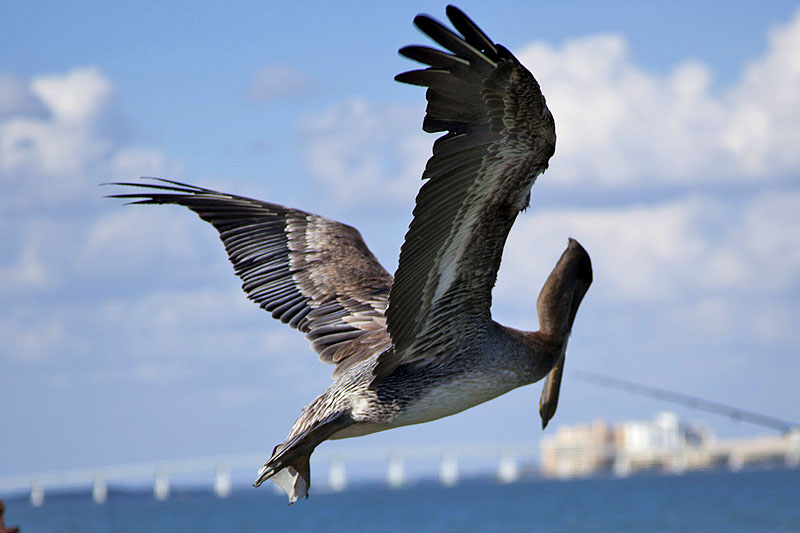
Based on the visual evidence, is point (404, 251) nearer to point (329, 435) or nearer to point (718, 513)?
point (329, 435)

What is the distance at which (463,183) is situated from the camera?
553 cm

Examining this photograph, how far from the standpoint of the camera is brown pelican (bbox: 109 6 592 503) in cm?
529

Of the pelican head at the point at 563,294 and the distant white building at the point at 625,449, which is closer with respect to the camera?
the pelican head at the point at 563,294

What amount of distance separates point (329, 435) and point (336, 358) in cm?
93

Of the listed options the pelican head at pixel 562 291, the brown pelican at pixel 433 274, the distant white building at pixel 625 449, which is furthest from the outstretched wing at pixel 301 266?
the distant white building at pixel 625 449

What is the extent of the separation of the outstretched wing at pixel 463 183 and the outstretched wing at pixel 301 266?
1040mm

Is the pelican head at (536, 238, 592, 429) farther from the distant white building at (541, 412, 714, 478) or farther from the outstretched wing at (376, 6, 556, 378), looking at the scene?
the distant white building at (541, 412, 714, 478)

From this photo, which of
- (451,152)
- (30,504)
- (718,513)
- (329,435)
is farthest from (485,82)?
(30,504)

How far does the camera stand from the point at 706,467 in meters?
152

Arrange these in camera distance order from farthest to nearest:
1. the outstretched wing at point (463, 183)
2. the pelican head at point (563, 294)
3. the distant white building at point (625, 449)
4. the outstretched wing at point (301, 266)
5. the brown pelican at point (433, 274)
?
the distant white building at point (625, 449)
the outstretched wing at point (301, 266)
the pelican head at point (563, 294)
the brown pelican at point (433, 274)
the outstretched wing at point (463, 183)

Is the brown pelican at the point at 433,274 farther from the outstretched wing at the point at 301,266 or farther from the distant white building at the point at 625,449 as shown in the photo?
the distant white building at the point at 625,449

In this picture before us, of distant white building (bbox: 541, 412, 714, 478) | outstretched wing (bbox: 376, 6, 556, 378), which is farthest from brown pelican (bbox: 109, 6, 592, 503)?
distant white building (bbox: 541, 412, 714, 478)

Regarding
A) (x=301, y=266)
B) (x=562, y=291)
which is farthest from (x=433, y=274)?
(x=301, y=266)

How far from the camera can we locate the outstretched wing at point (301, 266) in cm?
742
